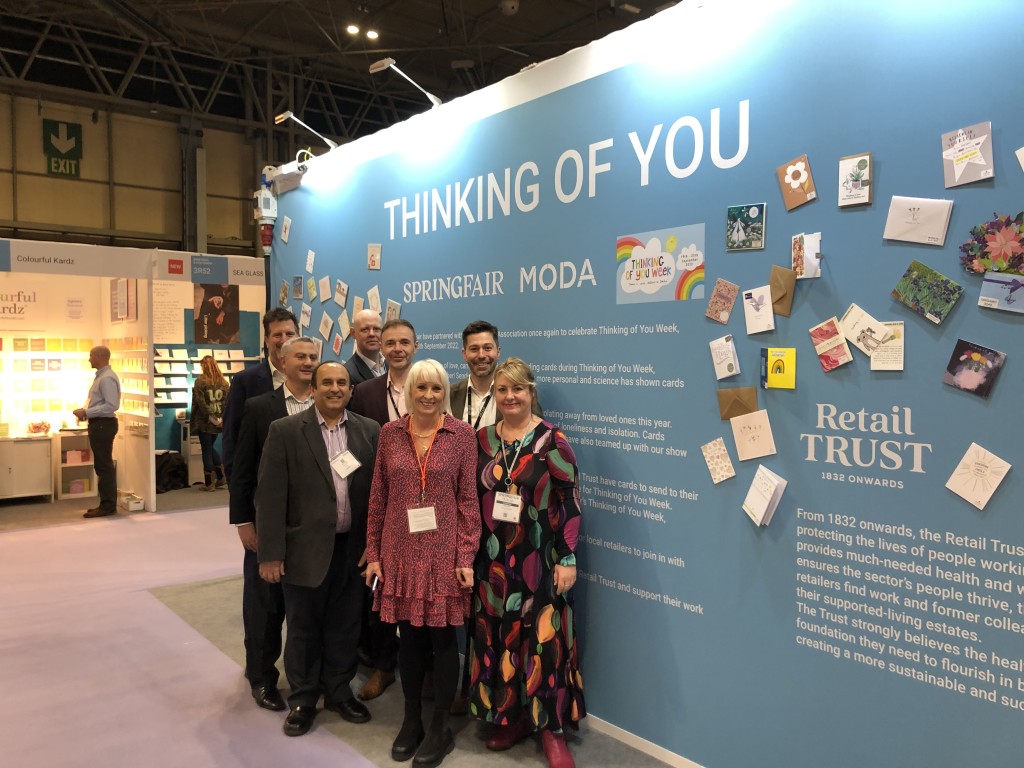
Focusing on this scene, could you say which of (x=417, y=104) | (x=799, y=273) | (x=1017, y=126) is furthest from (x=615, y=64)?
(x=417, y=104)

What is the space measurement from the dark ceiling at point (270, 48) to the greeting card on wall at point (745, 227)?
7.33 meters

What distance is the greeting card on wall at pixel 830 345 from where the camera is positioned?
2213 mm

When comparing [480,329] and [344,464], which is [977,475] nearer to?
[480,329]

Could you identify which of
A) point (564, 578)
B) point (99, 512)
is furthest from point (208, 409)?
point (564, 578)

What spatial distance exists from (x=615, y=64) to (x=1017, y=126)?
4.75ft

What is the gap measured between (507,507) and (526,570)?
245 mm

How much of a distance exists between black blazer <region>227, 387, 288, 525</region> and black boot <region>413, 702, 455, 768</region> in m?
1.16

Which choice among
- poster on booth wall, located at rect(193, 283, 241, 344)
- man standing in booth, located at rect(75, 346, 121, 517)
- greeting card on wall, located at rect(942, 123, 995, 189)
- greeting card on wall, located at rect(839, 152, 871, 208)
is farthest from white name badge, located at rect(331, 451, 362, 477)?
poster on booth wall, located at rect(193, 283, 241, 344)

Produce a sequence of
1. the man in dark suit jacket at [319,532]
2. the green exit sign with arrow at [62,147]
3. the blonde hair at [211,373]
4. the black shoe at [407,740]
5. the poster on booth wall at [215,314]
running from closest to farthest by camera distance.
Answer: the black shoe at [407,740] → the man in dark suit jacket at [319,532] → the blonde hair at [211,373] → the poster on booth wall at [215,314] → the green exit sign with arrow at [62,147]

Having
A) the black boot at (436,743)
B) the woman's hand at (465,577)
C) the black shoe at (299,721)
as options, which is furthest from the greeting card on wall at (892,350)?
the black shoe at (299,721)

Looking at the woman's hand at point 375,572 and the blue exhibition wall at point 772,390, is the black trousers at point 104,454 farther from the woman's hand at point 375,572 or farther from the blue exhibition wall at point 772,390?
the woman's hand at point 375,572

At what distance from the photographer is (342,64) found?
42.0 ft

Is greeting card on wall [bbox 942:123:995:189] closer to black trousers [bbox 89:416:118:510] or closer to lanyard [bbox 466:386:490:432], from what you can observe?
lanyard [bbox 466:386:490:432]

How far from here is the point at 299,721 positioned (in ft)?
10.0
